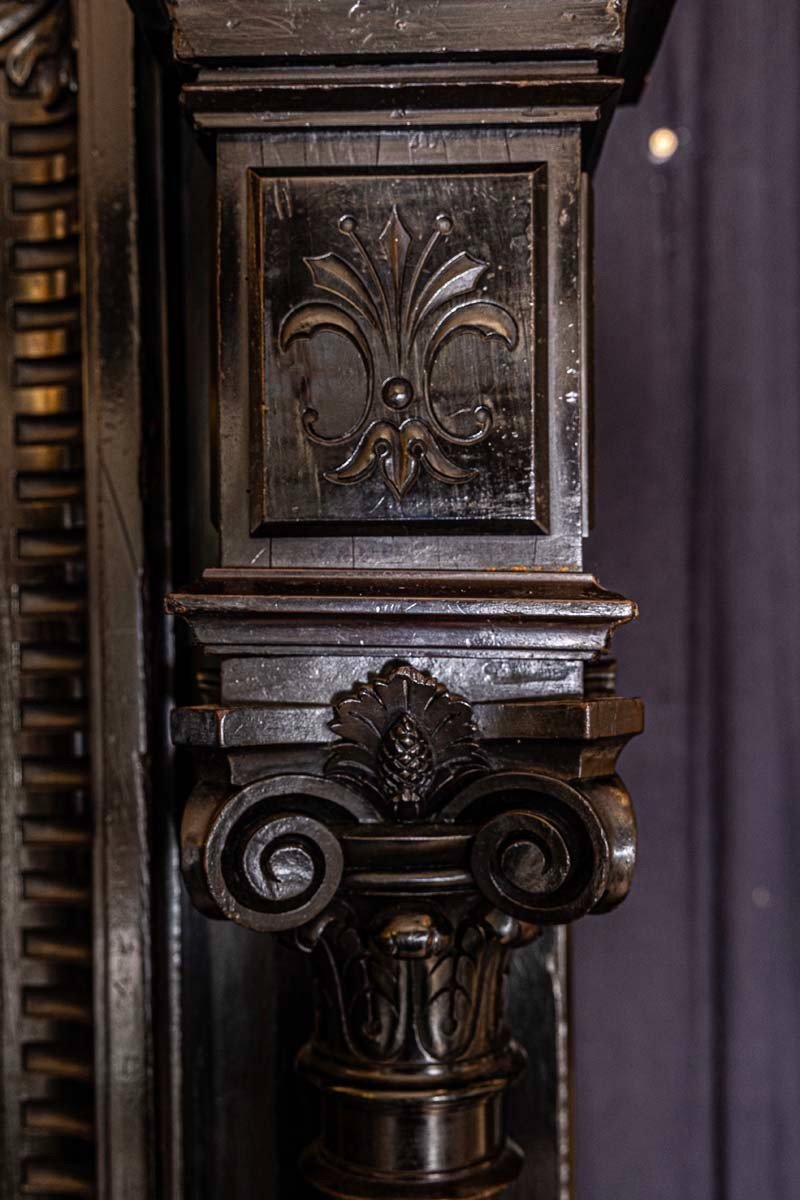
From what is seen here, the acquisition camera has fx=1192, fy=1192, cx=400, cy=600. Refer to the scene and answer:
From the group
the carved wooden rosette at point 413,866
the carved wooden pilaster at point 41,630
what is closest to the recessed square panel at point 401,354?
the carved wooden rosette at point 413,866

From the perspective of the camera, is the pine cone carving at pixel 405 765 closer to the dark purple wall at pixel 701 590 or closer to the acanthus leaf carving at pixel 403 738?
the acanthus leaf carving at pixel 403 738

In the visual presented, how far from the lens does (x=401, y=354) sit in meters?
0.66

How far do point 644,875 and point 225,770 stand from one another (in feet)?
2.23

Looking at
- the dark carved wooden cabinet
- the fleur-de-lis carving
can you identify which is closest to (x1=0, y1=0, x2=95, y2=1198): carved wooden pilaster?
the dark carved wooden cabinet

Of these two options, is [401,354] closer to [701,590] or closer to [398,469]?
[398,469]

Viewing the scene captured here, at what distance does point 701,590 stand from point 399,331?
0.66 meters

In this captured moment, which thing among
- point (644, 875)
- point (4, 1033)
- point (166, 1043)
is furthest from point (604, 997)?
point (4, 1033)

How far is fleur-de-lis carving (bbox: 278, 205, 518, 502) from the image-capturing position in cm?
66

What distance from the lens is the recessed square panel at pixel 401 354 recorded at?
657mm

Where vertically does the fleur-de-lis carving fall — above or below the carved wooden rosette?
above

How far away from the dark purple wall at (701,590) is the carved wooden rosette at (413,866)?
53cm

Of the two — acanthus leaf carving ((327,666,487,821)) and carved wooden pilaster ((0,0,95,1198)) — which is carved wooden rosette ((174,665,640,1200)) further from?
carved wooden pilaster ((0,0,95,1198))

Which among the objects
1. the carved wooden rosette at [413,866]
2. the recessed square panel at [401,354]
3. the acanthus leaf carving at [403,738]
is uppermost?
the recessed square panel at [401,354]

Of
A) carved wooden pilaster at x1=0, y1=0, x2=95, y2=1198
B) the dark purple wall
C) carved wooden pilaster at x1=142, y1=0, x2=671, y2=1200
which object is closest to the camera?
carved wooden pilaster at x1=142, y1=0, x2=671, y2=1200
